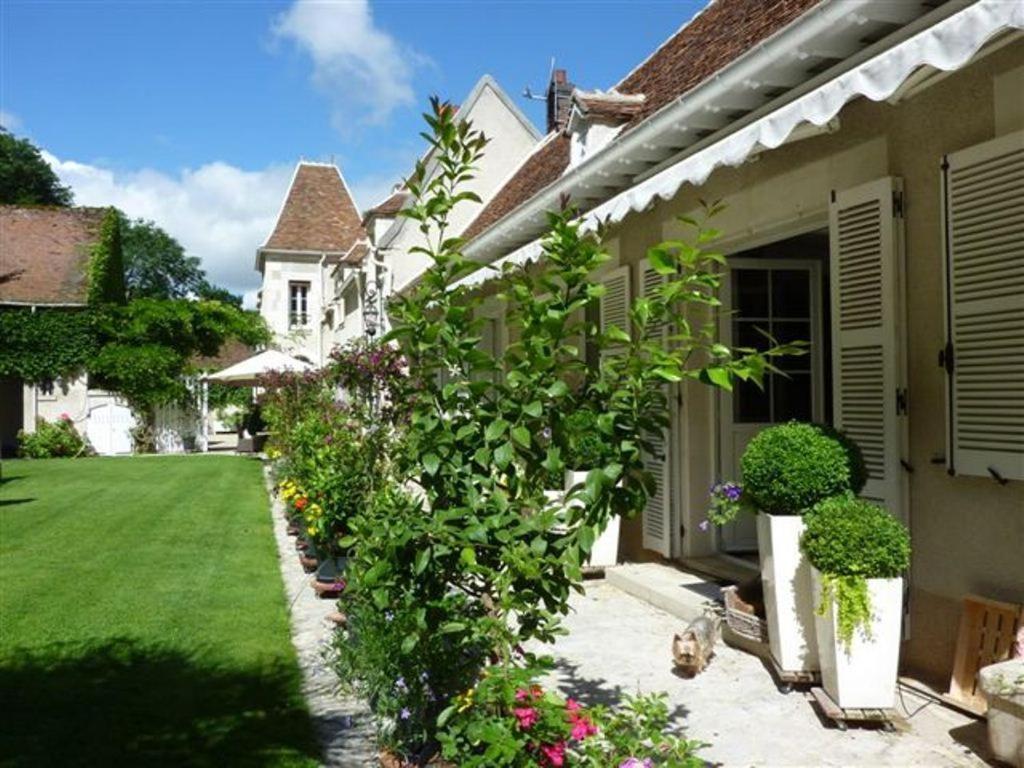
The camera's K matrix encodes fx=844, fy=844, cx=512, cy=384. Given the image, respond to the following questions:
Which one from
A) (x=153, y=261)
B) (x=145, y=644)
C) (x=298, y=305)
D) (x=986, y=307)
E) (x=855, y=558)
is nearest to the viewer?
(x=855, y=558)

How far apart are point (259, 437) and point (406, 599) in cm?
2620

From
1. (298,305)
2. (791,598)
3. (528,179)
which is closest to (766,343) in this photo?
(791,598)

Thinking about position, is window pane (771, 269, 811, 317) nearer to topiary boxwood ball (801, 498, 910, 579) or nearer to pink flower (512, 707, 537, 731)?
topiary boxwood ball (801, 498, 910, 579)

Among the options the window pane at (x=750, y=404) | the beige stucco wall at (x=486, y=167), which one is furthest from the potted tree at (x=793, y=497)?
the beige stucco wall at (x=486, y=167)

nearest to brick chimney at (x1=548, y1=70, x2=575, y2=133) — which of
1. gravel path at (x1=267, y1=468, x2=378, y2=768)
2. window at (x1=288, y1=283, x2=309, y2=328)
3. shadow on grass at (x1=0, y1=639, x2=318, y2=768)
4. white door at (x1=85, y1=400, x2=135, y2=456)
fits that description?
gravel path at (x1=267, y1=468, x2=378, y2=768)

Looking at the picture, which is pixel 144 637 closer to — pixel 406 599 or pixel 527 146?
pixel 406 599

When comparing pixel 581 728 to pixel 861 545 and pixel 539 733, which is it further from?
pixel 861 545

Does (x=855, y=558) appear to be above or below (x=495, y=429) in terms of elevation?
below

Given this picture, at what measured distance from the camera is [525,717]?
343 centimetres

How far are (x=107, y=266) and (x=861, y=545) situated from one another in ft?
110

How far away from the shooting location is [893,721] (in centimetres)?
480

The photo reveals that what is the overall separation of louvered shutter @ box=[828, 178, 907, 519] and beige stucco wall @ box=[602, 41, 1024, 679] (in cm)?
9

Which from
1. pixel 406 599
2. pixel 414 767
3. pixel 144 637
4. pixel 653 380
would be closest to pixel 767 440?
pixel 653 380

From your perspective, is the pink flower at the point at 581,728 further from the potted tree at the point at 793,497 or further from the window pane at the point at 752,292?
the window pane at the point at 752,292
